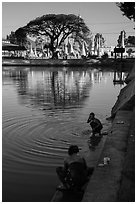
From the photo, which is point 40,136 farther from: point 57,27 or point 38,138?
point 57,27

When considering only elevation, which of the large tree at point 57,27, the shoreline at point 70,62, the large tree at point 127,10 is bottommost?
the shoreline at point 70,62

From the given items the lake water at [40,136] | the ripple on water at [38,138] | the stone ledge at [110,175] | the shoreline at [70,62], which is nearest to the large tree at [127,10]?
the lake water at [40,136]

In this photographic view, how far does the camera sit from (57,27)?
63.3 m

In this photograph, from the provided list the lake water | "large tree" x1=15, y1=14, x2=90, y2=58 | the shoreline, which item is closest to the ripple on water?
the lake water

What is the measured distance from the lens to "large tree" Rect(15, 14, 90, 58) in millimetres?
62094

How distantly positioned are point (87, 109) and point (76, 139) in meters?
4.91

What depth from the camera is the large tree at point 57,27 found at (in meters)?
62.1

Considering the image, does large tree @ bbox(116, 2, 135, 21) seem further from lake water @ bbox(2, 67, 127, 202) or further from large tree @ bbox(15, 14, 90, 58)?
large tree @ bbox(15, 14, 90, 58)

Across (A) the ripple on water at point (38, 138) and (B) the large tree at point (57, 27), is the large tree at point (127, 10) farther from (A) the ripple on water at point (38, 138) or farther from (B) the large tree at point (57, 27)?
(B) the large tree at point (57, 27)

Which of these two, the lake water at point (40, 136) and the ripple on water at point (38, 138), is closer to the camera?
the lake water at point (40, 136)

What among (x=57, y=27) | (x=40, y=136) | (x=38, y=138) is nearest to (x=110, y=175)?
(x=38, y=138)

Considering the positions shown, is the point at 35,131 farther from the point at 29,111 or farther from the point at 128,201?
the point at 128,201

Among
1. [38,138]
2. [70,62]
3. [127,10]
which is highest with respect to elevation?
[127,10]

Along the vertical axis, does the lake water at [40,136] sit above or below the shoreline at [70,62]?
below
